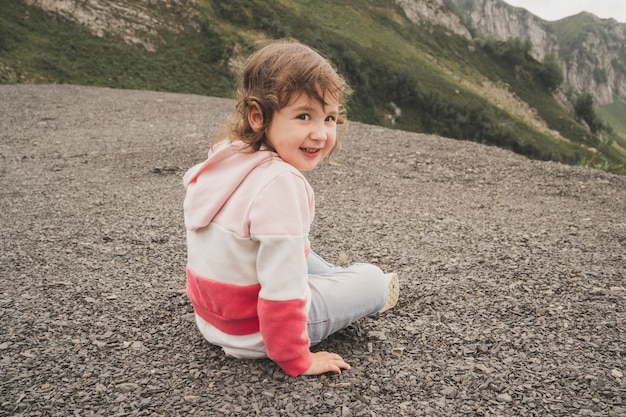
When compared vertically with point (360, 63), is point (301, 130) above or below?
below

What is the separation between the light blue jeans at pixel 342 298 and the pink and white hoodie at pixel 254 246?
309mm

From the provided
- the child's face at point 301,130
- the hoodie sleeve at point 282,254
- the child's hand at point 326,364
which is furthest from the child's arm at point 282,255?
the child's hand at point 326,364

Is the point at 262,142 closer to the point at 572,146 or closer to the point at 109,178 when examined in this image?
the point at 109,178

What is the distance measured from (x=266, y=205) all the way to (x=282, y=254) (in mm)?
278

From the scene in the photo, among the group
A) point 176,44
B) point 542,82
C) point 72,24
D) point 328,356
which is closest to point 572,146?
point 542,82

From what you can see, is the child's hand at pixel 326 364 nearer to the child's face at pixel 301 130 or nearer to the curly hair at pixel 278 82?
the child's face at pixel 301 130

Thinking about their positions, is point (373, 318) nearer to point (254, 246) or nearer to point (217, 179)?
point (254, 246)

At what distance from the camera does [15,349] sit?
3312mm

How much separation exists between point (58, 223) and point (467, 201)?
6806 millimetres

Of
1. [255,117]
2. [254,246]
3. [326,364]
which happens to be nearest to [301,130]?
[255,117]

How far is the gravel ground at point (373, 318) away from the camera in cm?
280

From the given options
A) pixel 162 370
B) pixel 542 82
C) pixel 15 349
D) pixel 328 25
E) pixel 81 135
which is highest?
pixel 542 82

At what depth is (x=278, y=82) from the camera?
2488 millimetres

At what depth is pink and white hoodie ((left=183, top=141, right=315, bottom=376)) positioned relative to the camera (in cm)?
236
